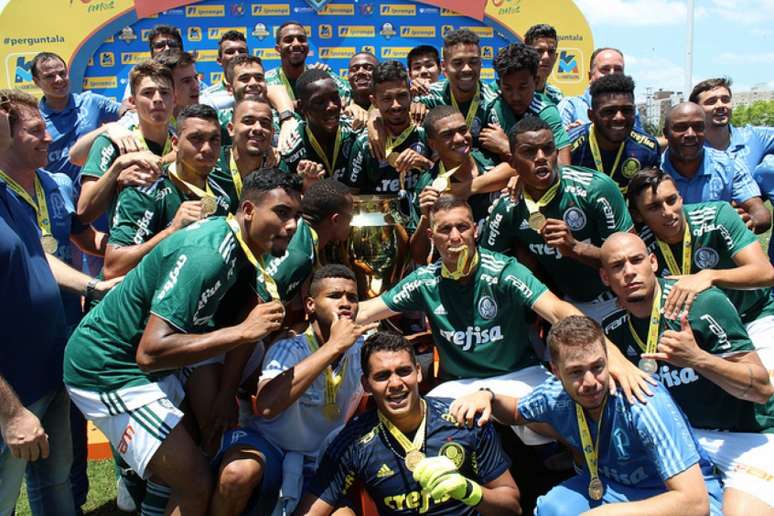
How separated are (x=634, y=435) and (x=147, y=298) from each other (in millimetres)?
2416

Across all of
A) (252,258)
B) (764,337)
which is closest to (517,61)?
(764,337)

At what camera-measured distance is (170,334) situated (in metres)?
3.28

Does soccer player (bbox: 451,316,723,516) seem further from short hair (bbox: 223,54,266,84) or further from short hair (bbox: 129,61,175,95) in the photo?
short hair (bbox: 223,54,266,84)

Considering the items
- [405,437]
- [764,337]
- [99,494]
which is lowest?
[99,494]

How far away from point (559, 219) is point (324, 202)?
1.56 m

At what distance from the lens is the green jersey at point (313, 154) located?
18.1ft

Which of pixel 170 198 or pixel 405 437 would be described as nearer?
pixel 405 437

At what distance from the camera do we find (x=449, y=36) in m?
5.95

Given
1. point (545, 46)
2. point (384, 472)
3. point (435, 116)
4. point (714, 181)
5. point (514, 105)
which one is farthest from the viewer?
point (545, 46)

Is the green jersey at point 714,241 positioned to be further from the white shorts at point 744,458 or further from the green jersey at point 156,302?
the green jersey at point 156,302

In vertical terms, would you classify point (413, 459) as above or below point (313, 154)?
below

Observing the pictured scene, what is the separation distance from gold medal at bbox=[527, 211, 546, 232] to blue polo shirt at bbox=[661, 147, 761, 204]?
56.6 inches

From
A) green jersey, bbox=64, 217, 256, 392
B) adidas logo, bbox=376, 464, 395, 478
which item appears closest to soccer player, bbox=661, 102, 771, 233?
adidas logo, bbox=376, 464, 395, 478

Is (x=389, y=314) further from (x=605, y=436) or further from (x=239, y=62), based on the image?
(x=239, y=62)
